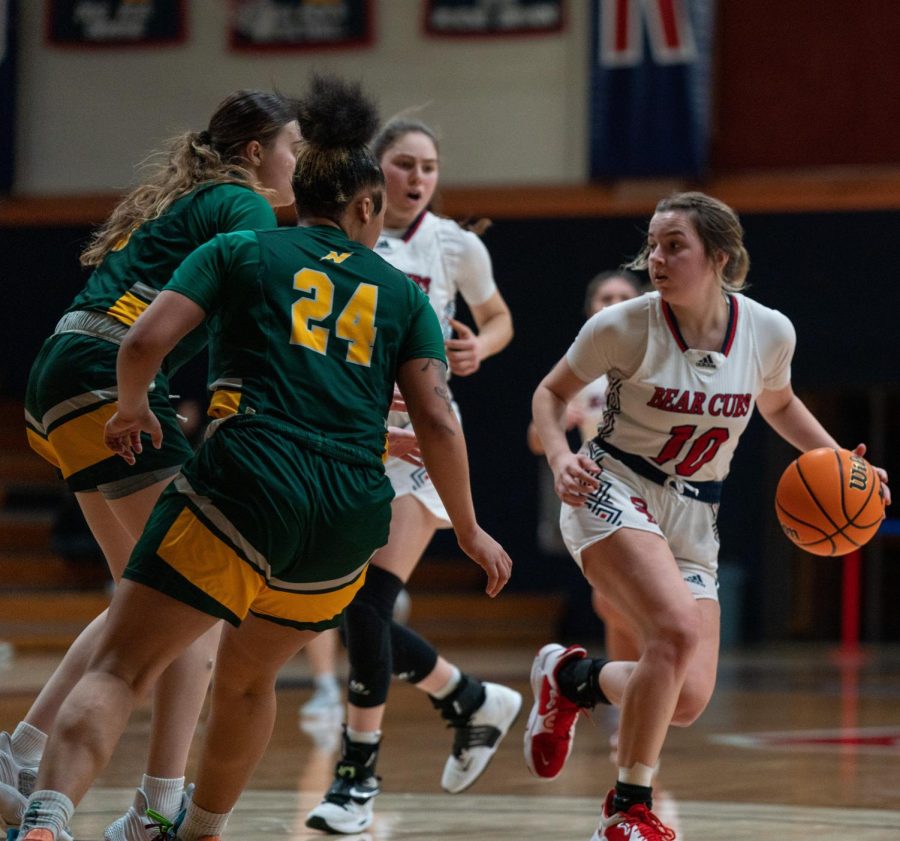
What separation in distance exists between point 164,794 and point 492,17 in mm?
9442

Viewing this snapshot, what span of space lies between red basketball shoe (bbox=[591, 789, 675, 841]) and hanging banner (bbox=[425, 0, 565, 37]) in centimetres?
918

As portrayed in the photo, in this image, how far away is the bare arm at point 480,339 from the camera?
5.01 m

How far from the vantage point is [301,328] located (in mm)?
3363

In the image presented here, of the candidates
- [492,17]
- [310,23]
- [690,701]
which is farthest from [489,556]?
[310,23]

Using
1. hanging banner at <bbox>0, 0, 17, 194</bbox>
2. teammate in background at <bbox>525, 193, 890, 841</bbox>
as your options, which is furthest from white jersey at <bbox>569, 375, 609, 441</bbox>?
hanging banner at <bbox>0, 0, 17, 194</bbox>

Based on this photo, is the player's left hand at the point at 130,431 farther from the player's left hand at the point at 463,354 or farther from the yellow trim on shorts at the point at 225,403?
the player's left hand at the point at 463,354

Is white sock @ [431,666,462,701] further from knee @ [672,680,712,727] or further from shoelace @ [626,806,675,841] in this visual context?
shoelace @ [626,806,675,841]

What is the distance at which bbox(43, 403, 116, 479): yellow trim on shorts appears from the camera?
3887 mm

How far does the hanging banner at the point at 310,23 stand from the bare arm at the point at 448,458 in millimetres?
9526

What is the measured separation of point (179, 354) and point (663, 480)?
4.68 ft

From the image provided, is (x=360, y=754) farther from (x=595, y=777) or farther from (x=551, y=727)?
(x=595, y=777)

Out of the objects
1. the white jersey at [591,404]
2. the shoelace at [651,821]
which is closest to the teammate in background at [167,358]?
the shoelace at [651,821]

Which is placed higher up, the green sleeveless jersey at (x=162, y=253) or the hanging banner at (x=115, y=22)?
the hanging banner at (x=115, y=22)

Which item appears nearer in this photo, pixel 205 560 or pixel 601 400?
pixel 205 560
